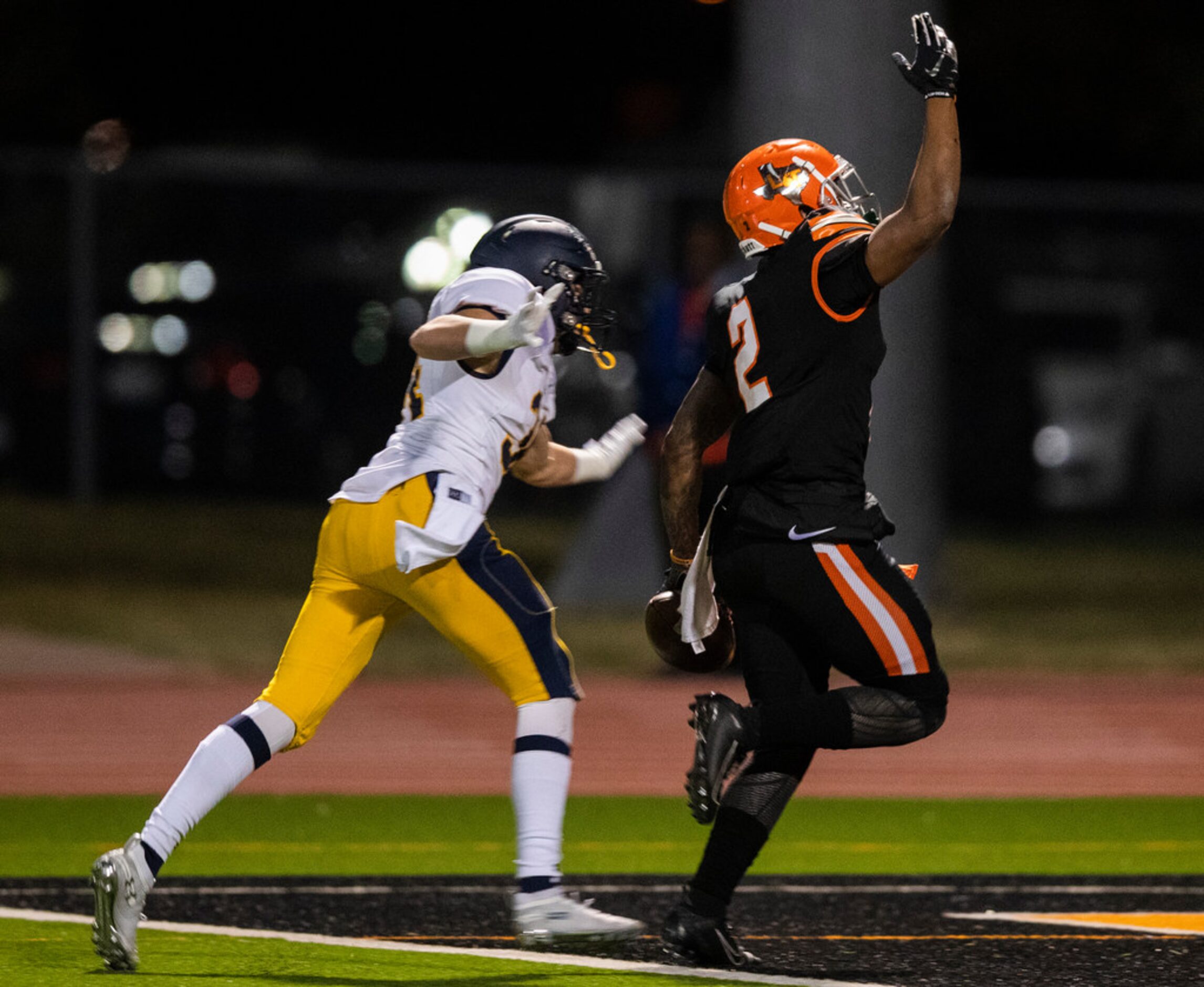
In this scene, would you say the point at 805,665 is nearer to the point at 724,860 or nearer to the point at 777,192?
the point at 724,860

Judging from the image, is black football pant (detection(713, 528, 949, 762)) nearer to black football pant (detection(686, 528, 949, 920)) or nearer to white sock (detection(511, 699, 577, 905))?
black football pant (detection(686, 528, 949, 920))

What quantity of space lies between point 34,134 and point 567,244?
64.7ft

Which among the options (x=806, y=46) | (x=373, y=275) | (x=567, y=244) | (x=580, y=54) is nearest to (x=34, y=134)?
(x=373, y=275)

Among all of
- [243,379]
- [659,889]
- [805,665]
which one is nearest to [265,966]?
[805,665]

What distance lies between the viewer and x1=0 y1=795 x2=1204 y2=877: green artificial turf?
→ 7582 millimetres

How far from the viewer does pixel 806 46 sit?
13.8 meters

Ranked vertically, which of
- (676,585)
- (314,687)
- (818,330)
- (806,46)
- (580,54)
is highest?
(580,54)

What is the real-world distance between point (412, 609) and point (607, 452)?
0.74 m

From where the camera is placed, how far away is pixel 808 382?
5.52 metres

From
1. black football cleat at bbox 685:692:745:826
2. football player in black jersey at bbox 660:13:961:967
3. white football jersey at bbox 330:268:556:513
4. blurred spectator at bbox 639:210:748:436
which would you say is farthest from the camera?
blurred spectator at bbox 639:210:748:436

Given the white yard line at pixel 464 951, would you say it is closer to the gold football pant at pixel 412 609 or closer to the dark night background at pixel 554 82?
the gold football pant at pixel 412 609

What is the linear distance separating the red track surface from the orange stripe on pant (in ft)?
12.8

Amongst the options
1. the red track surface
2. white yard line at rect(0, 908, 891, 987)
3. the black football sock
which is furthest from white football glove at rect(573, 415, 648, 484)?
the red track surface

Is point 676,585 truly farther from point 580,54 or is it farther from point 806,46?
point 580,54
